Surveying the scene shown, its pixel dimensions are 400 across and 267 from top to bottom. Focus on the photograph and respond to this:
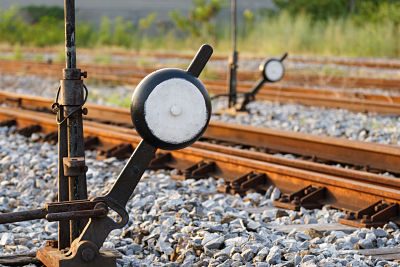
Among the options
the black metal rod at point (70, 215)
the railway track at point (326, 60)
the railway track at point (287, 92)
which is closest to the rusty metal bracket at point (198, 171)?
the black metal rod at point (70, 215)

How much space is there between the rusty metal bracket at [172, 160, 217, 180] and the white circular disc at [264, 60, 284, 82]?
3.97 metres

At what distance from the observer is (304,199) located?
22.1ft

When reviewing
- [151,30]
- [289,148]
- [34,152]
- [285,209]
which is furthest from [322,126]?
[151,30]

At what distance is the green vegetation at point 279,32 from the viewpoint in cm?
2414

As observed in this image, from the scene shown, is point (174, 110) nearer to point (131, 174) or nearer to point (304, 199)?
point (131, 174)

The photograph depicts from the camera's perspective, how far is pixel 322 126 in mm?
10961

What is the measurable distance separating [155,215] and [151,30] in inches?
1591

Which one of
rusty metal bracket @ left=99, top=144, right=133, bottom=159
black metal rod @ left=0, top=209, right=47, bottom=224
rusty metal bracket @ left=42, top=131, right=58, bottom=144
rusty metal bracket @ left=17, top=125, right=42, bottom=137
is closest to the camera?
black metal rod @ left=0, top=209, right=47, bottom=224

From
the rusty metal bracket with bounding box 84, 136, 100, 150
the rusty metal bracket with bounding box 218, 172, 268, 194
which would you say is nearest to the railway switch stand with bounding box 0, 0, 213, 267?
the rusty metal bracket with bounding box 218, 172, 268, 194

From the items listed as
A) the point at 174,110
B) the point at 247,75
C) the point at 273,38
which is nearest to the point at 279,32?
the point at 273,38

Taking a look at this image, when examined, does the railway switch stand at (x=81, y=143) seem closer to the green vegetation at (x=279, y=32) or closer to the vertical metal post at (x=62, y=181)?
the vertical metal post at (x=62, y=181)

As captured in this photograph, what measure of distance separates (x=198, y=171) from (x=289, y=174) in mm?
999

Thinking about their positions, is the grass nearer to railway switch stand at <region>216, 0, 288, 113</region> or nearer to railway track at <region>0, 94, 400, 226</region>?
railway switch stand at <region>216, 0, 288, 113</region>

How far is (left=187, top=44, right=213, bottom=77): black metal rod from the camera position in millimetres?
4633
